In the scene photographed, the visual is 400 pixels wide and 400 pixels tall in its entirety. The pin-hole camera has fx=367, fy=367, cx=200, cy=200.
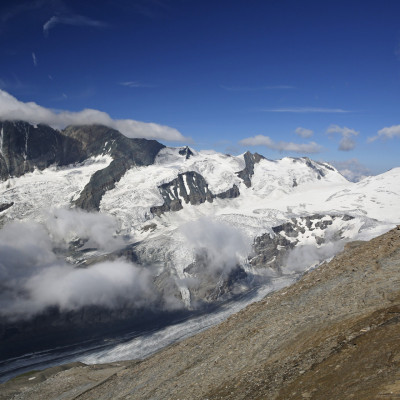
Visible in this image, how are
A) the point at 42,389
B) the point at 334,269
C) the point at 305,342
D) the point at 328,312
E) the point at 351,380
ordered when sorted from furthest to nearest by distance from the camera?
the point at 42,389, the point at 334,269, the point at 328,312, the point at 305,342, the point at 351,380

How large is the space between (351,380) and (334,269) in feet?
82.3

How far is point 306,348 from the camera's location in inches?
1020

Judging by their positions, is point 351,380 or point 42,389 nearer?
point 351,380

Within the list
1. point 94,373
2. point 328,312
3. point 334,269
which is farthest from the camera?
point 94,373

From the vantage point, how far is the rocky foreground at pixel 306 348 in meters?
19.7

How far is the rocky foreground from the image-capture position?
19734 mm

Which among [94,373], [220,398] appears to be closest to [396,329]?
[220,398]

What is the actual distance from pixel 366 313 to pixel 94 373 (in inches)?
2459

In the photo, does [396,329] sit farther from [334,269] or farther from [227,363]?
[334,269]

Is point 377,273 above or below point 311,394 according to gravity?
above

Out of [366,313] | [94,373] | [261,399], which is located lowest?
[94,373]

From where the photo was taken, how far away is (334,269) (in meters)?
42.6

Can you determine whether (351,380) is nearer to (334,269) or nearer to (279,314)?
(279,314)

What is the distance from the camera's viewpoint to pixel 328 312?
30844mm
